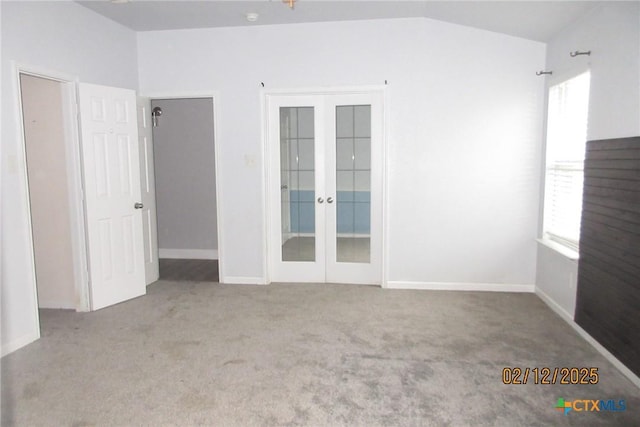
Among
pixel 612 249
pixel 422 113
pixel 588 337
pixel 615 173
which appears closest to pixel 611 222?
pixel 612 249

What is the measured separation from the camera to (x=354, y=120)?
15.3 feet

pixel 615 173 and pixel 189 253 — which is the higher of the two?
pixel 615 173

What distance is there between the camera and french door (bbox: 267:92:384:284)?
15.3 ft

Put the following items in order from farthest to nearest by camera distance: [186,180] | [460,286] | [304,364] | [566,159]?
1. [186,180]
2. [460,286]
3. [566,159]
4. [304,364]

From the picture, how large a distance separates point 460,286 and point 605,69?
240 cm

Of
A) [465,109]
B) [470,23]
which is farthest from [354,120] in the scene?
[470,23]

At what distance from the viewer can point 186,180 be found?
20.2 ft

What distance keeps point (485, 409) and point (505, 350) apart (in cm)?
85

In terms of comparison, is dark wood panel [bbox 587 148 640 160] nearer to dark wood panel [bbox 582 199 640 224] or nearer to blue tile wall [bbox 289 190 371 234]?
dark wood panel [bbox 582 199 640 224]

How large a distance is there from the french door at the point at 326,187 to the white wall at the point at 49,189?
6.49 ft

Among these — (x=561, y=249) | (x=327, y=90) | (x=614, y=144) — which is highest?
(x=327, y=90)

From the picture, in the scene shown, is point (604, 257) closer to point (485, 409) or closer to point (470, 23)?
point (485, 409)

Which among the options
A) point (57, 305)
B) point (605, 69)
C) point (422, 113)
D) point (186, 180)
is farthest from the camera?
point (186, 180)

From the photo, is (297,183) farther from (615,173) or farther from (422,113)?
(615,173)
